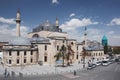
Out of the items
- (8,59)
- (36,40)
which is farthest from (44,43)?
(8,59)

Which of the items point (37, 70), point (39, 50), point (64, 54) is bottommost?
point (37, 70)

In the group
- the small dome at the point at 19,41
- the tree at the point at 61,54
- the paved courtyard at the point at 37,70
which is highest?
the small dome at the point at 19,41

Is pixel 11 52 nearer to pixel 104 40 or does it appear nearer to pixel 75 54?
pixel 75 54

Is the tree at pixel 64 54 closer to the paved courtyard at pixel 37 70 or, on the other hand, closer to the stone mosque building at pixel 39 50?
Answer: the stone mosque building at pixel 39 50

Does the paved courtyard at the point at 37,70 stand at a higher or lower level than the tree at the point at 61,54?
lower

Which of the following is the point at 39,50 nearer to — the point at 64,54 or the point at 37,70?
the point at 64,54

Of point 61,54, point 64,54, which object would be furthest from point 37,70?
point 64,54

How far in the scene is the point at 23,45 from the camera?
5425cm

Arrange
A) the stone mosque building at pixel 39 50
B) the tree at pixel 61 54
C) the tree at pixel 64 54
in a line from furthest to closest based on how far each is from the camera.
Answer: the tree at pixel 64 54 → the tree at pixel 61 54 → the stone mosque building at pixel 39 50

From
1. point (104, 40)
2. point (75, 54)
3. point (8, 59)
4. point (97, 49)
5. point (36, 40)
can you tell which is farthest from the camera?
point (104, 40)

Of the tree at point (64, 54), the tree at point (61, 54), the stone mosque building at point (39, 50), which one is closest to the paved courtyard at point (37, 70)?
the stone mosque building at point (39, 50)

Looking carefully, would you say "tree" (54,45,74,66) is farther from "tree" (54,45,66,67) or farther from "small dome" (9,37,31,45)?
"small dome" (9,37,31,45)

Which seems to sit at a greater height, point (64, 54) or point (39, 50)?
point (39, 50)

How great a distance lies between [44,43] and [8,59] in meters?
12.4
